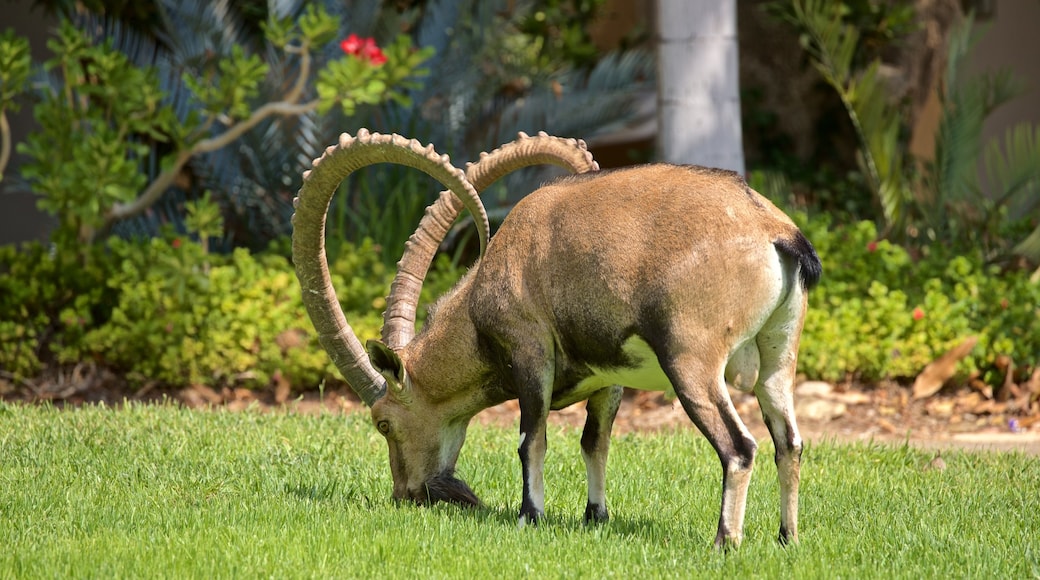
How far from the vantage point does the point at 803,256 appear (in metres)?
4.44

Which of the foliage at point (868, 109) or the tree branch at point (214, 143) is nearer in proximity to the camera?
the tree branch at point (214, 143)

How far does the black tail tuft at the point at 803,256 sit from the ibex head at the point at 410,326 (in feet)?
4.07

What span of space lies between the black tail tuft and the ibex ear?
161 centimetres

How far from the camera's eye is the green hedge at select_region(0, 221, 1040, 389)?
29.1 feet

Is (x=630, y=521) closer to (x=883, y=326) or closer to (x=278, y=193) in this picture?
(x=883, y=326)

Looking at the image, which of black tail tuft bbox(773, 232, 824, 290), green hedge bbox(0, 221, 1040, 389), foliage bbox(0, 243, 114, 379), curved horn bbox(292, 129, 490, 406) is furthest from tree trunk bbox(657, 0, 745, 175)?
black tail tuft bbox(773, 232, 824, 290)

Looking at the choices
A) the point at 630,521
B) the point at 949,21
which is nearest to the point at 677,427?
the point at 630,521

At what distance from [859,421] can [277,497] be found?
4378mm

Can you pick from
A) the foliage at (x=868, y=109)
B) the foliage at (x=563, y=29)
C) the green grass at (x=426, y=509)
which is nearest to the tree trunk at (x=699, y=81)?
the foliage at (x=868, y=109)

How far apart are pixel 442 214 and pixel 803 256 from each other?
1724 millimetres

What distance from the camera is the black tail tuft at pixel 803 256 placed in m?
4.44

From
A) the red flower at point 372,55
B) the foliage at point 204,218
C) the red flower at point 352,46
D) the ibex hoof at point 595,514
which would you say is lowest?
the ibex hoof at point 595,514

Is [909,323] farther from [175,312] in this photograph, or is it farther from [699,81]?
[175,312]

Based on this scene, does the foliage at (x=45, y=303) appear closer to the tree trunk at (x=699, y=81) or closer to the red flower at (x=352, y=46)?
the red flower at (x=352, y=46)
